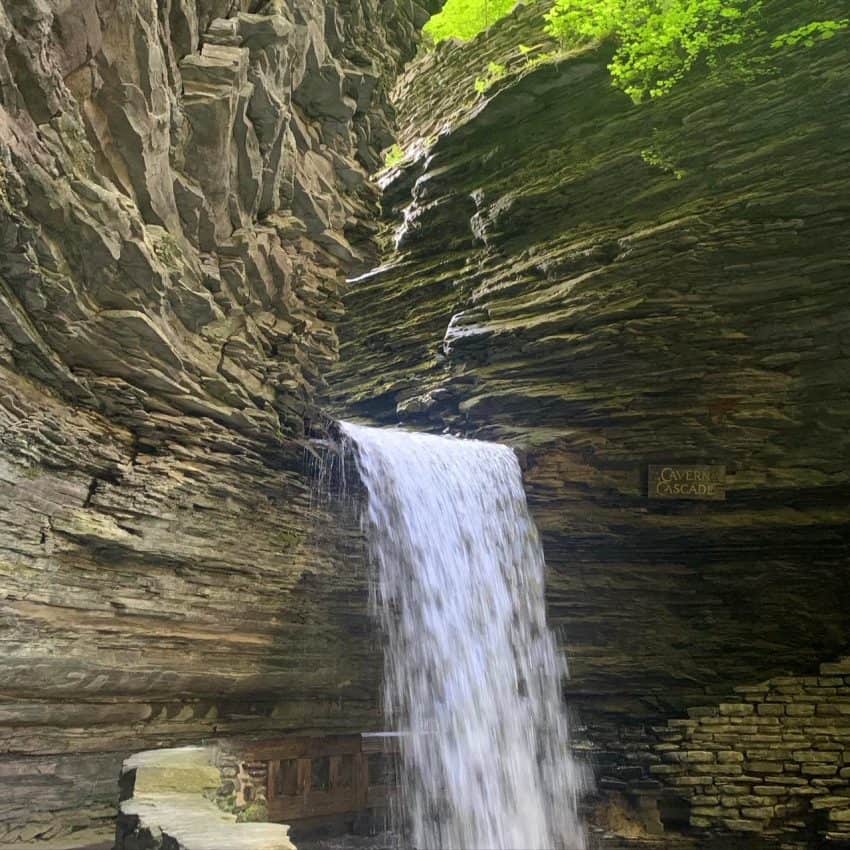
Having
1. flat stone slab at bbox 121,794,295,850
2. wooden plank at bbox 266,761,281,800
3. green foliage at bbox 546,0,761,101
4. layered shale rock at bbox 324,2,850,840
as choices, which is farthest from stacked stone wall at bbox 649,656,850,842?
green foliage at bbox 546,0,761,101

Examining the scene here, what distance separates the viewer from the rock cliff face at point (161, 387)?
450 cm

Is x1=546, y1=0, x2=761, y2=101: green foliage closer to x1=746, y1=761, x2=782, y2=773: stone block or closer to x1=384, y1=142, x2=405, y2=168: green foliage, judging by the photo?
x1=384, y1=142, x2=405, y2=168: green foliage

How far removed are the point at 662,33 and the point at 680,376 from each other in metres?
4.54

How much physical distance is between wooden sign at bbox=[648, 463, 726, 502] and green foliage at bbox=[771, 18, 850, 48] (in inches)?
201

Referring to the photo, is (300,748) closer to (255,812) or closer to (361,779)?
(361,779)

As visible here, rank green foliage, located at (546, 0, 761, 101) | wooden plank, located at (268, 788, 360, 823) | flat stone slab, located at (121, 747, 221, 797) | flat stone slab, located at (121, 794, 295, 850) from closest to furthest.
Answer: flat stone slab, located at (121, 794, 295, 850), flat stone slab, located at (121, 747, 221, 797), wooden plank, located at (268, 788, 360, 823), green foliage, located at (546, 0, 761, 101)

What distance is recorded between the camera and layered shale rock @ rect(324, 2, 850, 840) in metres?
8.27

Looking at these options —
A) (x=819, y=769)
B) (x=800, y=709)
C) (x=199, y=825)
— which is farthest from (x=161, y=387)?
(x=819, y=769)

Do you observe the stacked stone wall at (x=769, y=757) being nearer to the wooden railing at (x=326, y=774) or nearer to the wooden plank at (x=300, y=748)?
the wooden railing at (x=326, y=774)

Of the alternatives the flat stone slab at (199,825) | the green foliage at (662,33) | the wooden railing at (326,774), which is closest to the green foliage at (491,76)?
the green foliage at (662,33)

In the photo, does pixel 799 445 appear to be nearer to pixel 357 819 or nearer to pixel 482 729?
pixel 482 729

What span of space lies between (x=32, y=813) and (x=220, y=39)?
594cm

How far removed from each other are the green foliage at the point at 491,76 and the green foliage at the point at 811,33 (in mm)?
3834

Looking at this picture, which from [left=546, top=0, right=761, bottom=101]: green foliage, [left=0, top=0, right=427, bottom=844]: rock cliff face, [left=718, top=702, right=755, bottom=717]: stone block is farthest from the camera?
[left=546, top=0, right=761, bottom=101]: green foliage
